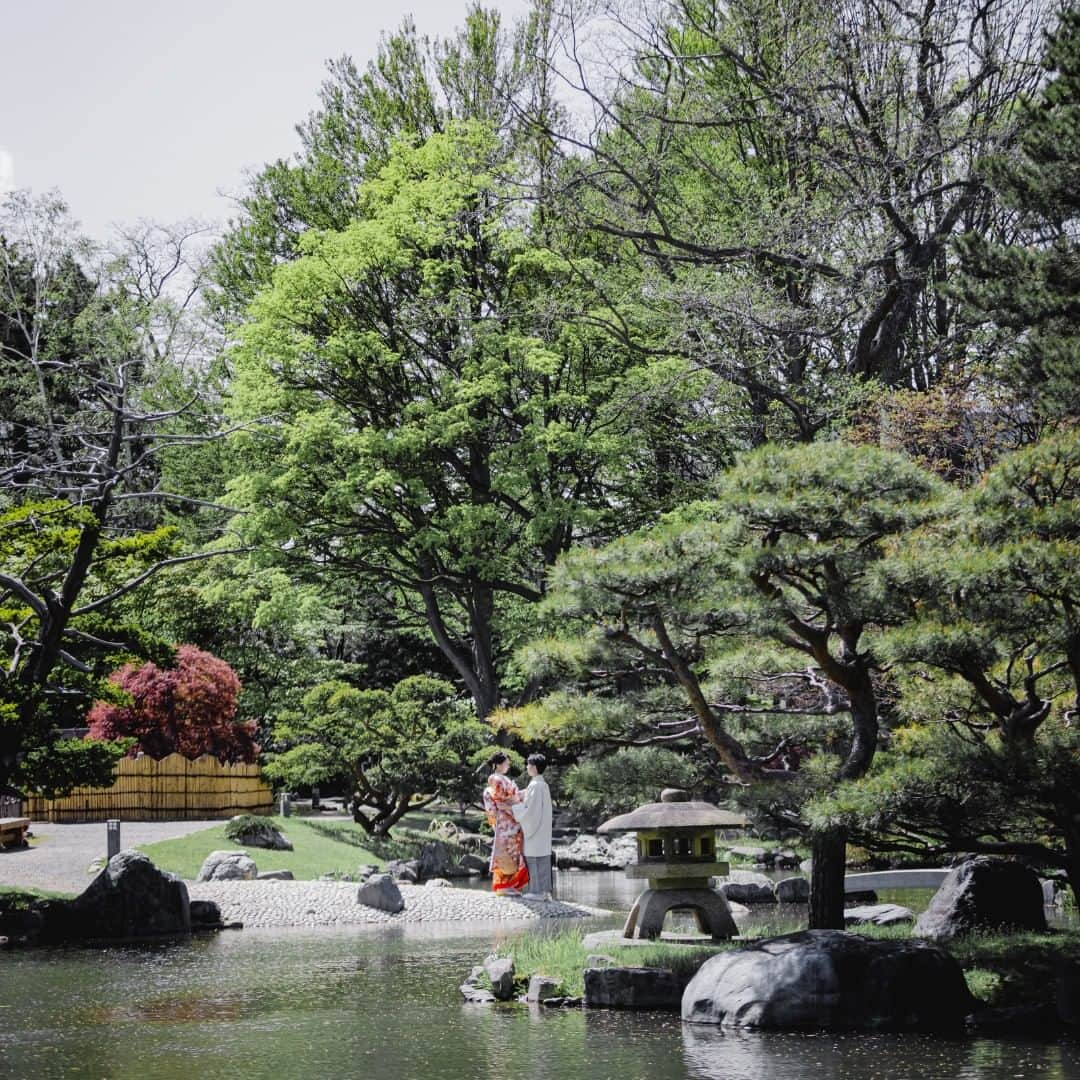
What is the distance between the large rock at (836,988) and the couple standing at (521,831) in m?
7.13

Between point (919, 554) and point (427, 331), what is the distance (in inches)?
655

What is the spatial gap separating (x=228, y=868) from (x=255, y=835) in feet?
8.50

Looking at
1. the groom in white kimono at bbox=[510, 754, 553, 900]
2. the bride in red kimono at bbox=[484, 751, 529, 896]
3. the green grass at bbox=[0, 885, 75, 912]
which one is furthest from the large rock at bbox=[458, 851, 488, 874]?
the green grass at bbox=[0, 885, 75, 912]

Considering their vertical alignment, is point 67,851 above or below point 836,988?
below

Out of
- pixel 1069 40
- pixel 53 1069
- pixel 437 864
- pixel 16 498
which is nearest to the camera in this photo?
pixel 53 1069

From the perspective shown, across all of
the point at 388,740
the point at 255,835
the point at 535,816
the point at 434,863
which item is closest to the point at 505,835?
the point at 535,816

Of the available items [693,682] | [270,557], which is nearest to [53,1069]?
[693,682]

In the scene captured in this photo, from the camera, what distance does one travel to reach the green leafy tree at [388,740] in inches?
873

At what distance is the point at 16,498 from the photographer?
30.9 m

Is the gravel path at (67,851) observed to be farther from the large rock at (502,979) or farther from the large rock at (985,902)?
the large rock at (985,902)

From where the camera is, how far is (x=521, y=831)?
16156 mm

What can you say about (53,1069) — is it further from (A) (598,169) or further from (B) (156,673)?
(B) (156,673)

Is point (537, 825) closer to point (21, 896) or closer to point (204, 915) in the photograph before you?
point (204, 915)

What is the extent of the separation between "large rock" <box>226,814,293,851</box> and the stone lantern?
409 inches
